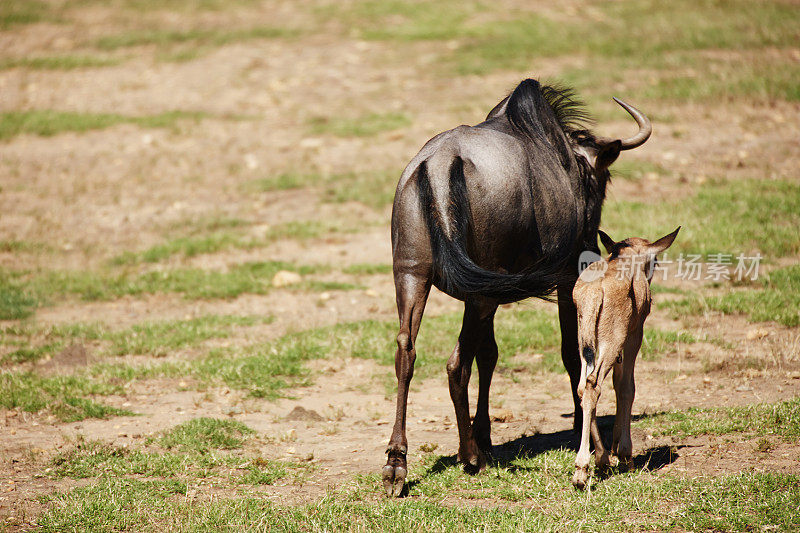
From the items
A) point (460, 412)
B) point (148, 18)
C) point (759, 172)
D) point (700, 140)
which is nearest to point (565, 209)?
point (460, 412)

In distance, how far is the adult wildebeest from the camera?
17.6ft

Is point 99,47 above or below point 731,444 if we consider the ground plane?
above

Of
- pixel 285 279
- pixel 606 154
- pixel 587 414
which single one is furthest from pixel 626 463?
pixel 285 279

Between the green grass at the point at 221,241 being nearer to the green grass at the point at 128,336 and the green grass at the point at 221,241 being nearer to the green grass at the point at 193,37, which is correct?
the green grass at the point at 128,336

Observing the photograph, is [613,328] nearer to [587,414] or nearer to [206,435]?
[587,414]

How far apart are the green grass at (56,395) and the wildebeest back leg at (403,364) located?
2913 mm

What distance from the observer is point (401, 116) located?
1573cm

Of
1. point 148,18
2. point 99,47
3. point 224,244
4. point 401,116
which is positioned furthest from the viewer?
point 148,18

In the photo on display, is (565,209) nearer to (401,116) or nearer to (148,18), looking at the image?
(401,116)

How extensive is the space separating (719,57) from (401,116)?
22.2ft

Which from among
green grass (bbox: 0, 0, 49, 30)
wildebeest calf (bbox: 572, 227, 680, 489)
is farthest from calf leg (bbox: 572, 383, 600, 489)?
green grass (bbox: 0, 0, 49, 30)

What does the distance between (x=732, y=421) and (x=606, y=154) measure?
224cm

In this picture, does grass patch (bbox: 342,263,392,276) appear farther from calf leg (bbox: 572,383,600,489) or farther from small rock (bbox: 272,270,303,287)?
calf leg (bbox: 572,383,600,489)

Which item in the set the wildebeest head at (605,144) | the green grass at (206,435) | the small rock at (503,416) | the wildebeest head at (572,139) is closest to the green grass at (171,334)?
the green grass at (206,435)
